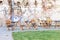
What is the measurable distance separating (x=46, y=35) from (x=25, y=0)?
144 centimetres

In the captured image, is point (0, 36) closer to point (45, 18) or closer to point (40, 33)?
point (40, 33)

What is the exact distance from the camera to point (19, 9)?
269 inches

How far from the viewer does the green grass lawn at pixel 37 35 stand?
5.74 m

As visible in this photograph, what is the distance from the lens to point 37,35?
19.7 ft

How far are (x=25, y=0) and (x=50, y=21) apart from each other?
1047 millimetres

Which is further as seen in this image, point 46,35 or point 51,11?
point 51,11

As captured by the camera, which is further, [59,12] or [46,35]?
[59,12]

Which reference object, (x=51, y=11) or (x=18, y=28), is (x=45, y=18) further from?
(x=18, y=28)

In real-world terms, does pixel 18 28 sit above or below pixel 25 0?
below

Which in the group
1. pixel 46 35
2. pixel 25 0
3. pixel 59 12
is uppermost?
pixel 25 0

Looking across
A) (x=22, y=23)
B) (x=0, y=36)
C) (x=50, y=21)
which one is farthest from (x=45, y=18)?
(x=0, y=36)

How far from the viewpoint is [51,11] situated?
6.94m

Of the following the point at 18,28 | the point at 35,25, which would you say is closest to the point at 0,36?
the point at 18,28

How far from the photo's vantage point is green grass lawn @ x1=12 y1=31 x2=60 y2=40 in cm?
574
